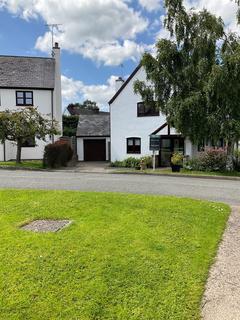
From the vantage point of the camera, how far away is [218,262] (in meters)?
6.02

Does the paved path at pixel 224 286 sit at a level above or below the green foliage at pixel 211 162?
below

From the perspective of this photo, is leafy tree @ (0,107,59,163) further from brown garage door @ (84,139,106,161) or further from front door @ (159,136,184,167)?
brown garage door @ (84,139,106,161)

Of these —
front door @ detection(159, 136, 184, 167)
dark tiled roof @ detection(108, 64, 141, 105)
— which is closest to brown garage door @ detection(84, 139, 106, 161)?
dark tiled roof @ detection(108, 64, 141, 105)

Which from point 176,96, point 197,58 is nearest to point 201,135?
point 176,96

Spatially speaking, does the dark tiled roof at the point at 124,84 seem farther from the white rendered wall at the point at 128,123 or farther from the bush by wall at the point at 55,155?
the bush by wall at the point at 55,155

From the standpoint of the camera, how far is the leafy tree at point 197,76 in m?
21.2

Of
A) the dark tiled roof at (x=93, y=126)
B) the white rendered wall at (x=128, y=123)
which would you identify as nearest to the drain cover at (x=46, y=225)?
the white rendered wall at (x=128, y=123)

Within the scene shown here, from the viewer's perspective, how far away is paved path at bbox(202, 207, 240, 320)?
440 cm

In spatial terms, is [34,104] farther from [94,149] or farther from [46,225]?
[46,225]

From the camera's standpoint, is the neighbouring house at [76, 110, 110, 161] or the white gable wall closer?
the white gable wall

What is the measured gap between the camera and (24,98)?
109 feet

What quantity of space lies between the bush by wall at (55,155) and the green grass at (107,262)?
16.3 m

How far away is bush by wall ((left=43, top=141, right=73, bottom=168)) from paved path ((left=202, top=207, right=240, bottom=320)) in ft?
64.0

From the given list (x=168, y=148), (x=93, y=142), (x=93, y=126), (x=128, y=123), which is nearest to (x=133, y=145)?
(x=128, y=123)
